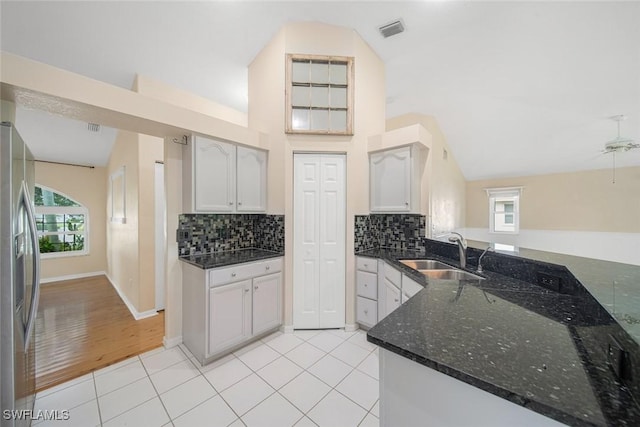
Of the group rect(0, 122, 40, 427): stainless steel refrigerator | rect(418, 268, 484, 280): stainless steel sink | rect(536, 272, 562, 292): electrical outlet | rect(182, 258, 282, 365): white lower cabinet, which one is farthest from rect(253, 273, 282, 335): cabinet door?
→ rect(536, 272, 562, 292): electrical outlet

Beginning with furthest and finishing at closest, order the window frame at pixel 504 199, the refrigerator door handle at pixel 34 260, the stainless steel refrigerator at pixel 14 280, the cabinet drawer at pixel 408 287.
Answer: the window frame at pixel 504 199, the cabinet drawer at pixel 408 287, the refrigerator door handle at pixel 34 260, the stainless steel refrigerator at pixel 14 280

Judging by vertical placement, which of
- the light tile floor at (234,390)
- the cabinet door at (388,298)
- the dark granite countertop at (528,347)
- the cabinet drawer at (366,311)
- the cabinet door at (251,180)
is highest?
the cabinet door at (251,180)

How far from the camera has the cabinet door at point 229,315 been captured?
6.55ft

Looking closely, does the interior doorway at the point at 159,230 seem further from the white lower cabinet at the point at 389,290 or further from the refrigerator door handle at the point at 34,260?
the white lower cabinet at the point at 389,290

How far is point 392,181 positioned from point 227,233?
2.10 m

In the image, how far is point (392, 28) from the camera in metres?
2.49

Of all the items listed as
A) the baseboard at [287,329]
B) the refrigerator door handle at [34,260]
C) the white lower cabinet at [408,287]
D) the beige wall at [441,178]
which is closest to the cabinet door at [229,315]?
the baseboard at [287,329]

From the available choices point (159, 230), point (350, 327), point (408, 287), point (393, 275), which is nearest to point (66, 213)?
point (159, 230)

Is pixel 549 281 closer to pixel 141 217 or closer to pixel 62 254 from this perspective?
pixel 141 217

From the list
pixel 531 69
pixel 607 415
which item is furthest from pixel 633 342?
pixel 531 69

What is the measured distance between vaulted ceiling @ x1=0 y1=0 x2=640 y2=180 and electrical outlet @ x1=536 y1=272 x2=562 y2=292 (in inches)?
102

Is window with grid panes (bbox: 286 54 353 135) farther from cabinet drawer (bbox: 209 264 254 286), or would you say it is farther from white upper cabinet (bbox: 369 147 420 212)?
cabinet drawer (bbox: 209 264 254 286)

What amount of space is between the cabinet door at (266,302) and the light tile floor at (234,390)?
0.73ft

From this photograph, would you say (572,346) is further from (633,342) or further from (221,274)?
(221,274)
